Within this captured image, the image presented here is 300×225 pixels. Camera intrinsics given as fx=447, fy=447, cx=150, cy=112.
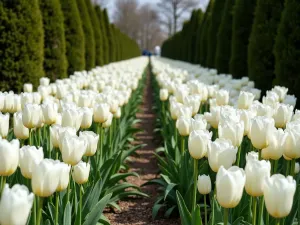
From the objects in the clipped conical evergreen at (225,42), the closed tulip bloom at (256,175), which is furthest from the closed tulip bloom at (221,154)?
the clipped conical evergreen at (225,42)

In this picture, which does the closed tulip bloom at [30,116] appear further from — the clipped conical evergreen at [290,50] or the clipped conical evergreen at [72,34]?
the clipped conical evergreen at [72,34]

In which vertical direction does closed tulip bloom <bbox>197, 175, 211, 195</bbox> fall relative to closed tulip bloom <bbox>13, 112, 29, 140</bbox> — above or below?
below

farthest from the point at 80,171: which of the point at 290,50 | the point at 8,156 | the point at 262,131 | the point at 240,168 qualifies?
the point at 290,50

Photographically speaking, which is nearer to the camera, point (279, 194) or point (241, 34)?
point (279, 194)

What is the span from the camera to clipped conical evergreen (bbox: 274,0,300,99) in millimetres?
5691

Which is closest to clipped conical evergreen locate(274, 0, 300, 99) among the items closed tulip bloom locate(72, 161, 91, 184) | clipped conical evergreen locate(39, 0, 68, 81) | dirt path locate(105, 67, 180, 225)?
dirt path locate(105, 67, 180, 225)

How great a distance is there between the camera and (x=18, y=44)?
23.0 ft

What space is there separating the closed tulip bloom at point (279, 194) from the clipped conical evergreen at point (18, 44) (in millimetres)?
5775

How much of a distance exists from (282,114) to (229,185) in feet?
4.96

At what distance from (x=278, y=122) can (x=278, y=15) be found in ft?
15.3

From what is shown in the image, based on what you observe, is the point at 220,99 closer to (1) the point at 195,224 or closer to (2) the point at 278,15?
(1) the point at 195,224

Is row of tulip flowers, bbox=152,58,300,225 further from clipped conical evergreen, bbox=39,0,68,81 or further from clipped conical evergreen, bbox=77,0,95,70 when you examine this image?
clipped conical evergreen, bbox=77,0,95,70

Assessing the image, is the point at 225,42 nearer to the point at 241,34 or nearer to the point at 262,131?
the point at 241,34

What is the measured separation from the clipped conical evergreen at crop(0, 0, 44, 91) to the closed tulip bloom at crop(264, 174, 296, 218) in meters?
5.78
